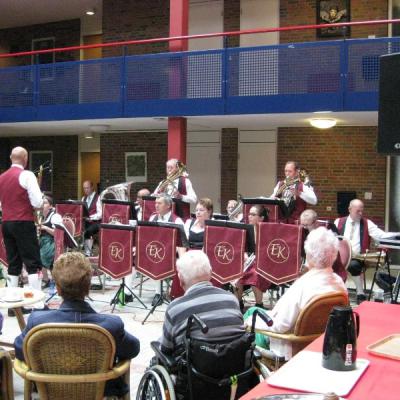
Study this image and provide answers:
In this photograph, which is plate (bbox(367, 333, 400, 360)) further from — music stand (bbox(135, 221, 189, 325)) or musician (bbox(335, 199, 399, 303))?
musician (bbox(335, 199, 399, 303))

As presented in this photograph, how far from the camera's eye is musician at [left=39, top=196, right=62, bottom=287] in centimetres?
805

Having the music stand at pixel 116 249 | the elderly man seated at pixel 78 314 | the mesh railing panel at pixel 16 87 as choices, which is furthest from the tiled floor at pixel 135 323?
the mesh railing panel at pixel 16 87

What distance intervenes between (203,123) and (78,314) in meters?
9.33

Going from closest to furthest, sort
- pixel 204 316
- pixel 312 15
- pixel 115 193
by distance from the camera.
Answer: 1. pixel 204 316
2. pixel 115 193
3. pixel 312 15

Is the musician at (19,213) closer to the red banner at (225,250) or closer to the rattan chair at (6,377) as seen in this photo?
the red banner at (225,250)

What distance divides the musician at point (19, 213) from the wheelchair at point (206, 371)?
384 cm

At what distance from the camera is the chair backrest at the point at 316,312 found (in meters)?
3.42

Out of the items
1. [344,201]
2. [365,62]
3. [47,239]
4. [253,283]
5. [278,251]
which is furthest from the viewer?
[344,201]

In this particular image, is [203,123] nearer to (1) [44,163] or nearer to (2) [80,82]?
(2) [80,82]

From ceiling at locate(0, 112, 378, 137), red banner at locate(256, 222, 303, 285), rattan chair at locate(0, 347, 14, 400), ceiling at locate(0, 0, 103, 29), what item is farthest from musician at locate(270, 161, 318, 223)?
ceiling at locate(0, 0, 103, 29)

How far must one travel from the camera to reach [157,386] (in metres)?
3.05

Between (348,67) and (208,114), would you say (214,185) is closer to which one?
(208,114)

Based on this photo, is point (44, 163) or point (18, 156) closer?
point (18, 156)

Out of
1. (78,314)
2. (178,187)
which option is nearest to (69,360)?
(78,314)
